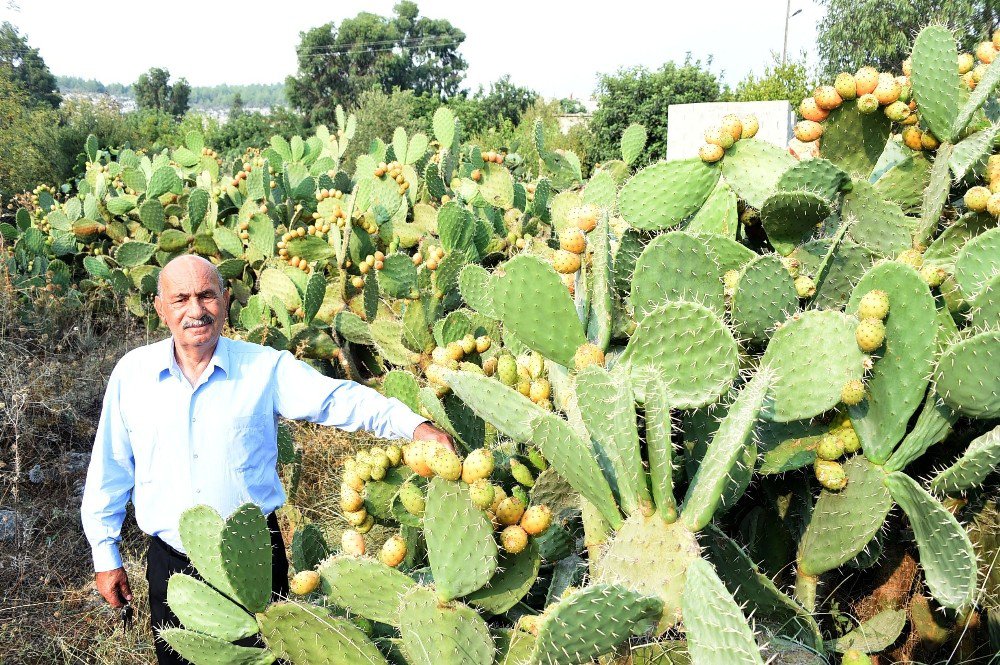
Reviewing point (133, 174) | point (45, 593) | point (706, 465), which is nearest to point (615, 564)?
point (706, 465)

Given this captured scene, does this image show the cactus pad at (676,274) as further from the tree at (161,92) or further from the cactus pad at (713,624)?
the tree at (161,92)

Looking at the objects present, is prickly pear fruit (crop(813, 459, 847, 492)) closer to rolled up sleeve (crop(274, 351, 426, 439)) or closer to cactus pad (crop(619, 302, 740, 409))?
cactus pad (crop(619, 302, 740, 409))

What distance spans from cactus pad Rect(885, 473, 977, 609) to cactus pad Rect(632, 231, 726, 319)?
0.49 m

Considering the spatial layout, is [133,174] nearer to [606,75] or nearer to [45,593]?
[45,593]

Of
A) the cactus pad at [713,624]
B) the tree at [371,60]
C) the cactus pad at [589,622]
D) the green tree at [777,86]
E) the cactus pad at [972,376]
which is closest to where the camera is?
the cactus pad at [713,624]

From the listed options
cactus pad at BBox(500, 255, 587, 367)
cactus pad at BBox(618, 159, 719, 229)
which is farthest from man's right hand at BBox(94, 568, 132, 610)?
cactus pad at BBox(618, 159, 719, 229)

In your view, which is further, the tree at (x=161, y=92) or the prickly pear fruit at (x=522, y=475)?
the tree at (x=161, y=92)

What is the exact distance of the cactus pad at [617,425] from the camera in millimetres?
1165

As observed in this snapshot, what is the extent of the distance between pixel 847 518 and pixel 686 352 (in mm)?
532

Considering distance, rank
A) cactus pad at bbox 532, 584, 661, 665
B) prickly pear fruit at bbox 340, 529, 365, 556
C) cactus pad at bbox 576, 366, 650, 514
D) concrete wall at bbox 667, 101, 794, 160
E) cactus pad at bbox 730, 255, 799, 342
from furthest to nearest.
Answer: concrete wall at bbox 667, 101, 794, 160 < prickly pear fruit at bbox 340, 529, 365, 556 < cactus pad at bbox 730, 255, 799, 342 < cactus pad at bbox 576, 366, 650, 514 < cactus pad at bbox 532, 584, 661, 665

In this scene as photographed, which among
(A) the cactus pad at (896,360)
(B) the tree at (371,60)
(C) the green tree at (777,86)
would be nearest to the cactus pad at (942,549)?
(A) the cactus pad at (896,360)

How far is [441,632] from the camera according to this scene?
4.35 ft

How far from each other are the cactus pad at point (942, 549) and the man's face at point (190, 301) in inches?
72.1

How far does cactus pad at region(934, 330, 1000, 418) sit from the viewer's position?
127 cm
